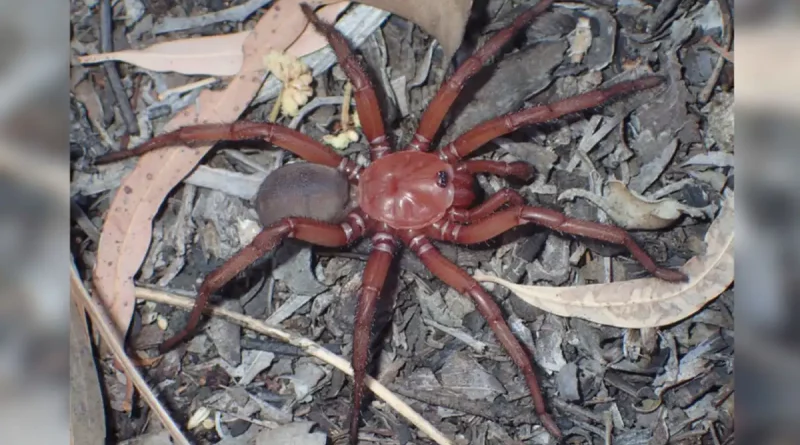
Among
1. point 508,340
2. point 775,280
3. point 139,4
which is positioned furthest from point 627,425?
point 139,4

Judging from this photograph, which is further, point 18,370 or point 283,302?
point 283,302

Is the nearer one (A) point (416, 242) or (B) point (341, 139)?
→ (A) point (416, 242)

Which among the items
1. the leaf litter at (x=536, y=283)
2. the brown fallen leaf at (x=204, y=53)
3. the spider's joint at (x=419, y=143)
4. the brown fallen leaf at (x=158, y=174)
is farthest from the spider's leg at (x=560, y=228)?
the brown fallen leaf at (x=158, y=174)

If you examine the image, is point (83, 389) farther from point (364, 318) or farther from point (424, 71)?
point (424, 71)

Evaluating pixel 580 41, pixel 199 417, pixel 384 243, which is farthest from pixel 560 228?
pixel 199 417

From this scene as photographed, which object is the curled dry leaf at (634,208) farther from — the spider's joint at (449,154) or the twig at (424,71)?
the twig at (424,71)

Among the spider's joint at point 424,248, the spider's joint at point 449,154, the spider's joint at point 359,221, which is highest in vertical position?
the spider's joint at point 449,154

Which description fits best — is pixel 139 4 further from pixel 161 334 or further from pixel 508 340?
pixel 508 340
